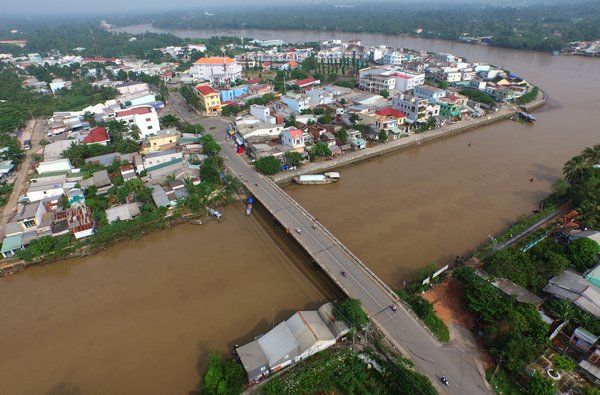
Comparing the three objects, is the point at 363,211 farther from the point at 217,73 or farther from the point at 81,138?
the point at 217,73

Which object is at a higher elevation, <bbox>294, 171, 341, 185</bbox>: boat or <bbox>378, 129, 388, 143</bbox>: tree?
<bbox>378, 129, 388, 143</bbox>: tree

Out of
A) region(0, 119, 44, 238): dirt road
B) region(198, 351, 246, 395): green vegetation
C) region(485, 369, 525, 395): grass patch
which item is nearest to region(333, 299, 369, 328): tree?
region(198, 351, 246, 395): green vegetation

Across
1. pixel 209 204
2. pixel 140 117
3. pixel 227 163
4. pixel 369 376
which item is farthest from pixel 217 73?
pixel 369 376

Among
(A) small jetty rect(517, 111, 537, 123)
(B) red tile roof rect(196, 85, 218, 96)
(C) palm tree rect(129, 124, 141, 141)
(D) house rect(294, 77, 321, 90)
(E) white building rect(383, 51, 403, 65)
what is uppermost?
(E) white building rect(383, 51, 403, 65)

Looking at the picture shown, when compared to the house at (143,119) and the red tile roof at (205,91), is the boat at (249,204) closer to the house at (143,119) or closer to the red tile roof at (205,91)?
the house at (143,119)

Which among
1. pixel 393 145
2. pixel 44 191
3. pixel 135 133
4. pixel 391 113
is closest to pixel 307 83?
pixel 391 113

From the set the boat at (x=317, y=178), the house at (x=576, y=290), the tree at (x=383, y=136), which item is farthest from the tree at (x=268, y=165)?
the house at (x=576, y=290)

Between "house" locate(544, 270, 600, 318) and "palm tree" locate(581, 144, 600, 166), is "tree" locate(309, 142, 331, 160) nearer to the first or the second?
"house" locate(544, 270, 600, 318)
